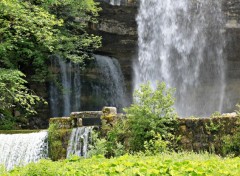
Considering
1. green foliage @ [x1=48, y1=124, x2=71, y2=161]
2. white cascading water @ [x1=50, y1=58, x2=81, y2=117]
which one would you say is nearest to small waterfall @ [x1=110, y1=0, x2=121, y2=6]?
white cascading water @ [x1=50, y1=58, x2=81, y2=117]

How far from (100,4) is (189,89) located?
8.82 meters

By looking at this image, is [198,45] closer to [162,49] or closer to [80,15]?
[162,49]

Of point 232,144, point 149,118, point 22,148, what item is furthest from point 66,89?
point 232,144

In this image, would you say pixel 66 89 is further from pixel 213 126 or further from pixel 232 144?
pixel 232 144

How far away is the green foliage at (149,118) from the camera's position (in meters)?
11.5

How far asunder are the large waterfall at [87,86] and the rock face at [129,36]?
2.43ft

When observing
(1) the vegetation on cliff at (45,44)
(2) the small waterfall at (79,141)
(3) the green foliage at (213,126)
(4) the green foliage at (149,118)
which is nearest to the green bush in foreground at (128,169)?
(4) the green foliage at (149,118)

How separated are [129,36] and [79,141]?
14177mm

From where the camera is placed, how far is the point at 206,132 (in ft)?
37.6

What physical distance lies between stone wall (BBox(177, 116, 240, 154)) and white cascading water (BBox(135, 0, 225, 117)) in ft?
43.1

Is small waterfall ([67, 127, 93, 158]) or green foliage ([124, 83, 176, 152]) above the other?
green foliage ([124, 83, 176, 152])

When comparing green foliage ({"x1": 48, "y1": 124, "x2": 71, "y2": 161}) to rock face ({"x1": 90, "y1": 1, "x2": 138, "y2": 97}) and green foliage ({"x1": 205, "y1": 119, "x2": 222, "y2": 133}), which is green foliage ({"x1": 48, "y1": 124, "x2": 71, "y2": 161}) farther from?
rock face ({"x1": 90, "y1": 1, "x2": 138, "y2": 97})

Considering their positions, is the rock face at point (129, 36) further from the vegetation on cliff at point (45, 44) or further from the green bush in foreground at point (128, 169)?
the green bush in foreground at point (128, 169)

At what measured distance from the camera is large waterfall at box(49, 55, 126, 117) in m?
24.0
